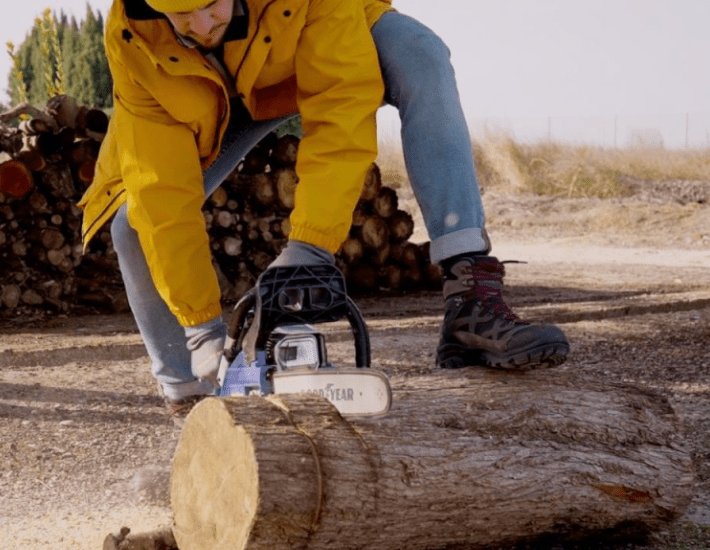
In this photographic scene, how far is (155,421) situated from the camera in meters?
3.97

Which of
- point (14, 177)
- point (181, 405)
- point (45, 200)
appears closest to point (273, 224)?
point (45, 200)

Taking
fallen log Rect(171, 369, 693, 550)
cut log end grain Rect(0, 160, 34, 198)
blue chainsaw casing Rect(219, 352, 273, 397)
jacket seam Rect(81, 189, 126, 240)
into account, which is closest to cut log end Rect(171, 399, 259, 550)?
fallen log Rect(171, 369, 693, 550)

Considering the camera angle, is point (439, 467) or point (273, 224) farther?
point (273, 224)

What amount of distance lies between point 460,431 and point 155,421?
78.1 inches

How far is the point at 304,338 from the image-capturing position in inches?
88.1

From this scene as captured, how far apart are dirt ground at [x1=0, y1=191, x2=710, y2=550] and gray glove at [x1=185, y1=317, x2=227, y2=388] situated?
0.47 m

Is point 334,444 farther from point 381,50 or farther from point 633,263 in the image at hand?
point 633,263

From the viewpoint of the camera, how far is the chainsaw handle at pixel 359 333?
2.20 m

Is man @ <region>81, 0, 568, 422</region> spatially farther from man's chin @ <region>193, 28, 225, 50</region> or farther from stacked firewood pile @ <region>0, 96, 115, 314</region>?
stacked firewood pile @ <region>0, 96, 115, 314</region>

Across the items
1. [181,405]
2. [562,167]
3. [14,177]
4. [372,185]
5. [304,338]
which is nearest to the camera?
[304,338]

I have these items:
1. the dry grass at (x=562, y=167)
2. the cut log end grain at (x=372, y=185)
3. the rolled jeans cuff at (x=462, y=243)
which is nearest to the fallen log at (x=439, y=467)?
the rolled jeans cuff at (x=462, y=243)

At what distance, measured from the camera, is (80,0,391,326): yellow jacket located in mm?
2393

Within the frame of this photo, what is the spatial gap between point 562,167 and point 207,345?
12712 mm

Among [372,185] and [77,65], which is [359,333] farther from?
[77,65]
